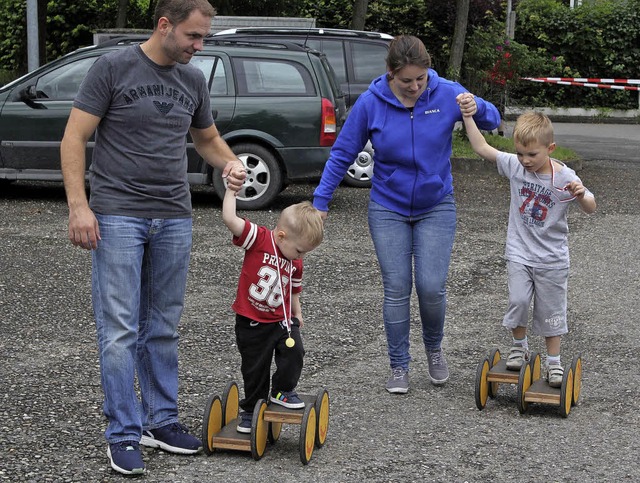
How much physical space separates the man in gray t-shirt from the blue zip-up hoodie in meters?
1.18

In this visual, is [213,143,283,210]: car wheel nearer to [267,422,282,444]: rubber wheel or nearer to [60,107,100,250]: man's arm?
[267,422,282,444]: rubber wheel

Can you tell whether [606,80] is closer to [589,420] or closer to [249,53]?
[249,53]

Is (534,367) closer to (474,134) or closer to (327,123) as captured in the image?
(474,134)

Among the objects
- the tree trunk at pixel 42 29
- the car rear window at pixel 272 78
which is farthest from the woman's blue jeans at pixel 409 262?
the tree trunk at pixel 42 29

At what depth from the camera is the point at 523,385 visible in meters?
5.73

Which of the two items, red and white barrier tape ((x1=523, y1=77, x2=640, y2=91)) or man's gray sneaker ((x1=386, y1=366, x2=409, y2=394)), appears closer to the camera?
man's gray sneaker ((x1=386, y1=366, x2=409, y2=394))

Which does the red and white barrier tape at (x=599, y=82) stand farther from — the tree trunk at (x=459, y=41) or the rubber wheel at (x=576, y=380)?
the rubber wheel at (x=576, y=380)

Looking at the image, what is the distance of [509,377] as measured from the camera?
232 inches

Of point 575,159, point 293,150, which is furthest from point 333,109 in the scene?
point 575,159

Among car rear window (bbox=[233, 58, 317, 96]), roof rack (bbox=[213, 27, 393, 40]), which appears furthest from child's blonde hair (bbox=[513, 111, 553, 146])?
roof rack (bbox=[213, 27, 393, 40])

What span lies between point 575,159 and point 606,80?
1279 centimetres

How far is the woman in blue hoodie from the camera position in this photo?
5953mm

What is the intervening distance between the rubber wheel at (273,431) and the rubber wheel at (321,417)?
194mm

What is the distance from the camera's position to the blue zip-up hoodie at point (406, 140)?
595 centimetres
